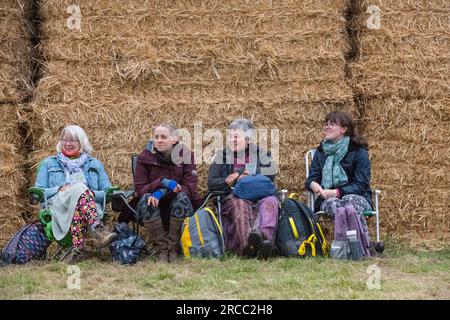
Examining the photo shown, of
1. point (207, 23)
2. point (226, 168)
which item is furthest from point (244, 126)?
point (207, 23)

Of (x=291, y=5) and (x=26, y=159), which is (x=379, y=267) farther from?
(x=26, y=159)

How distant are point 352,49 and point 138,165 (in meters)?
2.46

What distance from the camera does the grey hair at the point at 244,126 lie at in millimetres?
6805

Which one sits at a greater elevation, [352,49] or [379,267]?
[352,49]

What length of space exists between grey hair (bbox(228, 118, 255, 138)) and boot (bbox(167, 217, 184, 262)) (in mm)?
966

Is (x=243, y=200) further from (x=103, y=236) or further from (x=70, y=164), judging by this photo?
(x=70, y=164)

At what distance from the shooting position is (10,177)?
7.10 metres

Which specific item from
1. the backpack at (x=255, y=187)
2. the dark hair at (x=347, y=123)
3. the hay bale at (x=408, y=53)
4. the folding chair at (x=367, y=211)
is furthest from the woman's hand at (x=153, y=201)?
the hay bale at (x=408, y=53)

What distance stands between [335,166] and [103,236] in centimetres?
204

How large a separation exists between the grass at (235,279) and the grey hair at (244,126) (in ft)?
3.87

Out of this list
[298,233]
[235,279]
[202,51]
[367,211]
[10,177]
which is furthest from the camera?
[202,51]

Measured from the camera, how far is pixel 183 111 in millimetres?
7250
